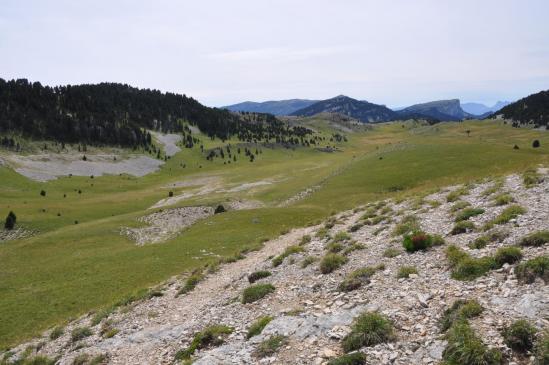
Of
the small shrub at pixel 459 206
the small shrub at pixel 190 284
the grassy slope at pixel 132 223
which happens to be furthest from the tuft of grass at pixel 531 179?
the small shrub at pixel 190 284

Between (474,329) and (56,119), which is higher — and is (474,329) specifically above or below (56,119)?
below

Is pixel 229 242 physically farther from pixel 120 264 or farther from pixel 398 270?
pixel 398 270

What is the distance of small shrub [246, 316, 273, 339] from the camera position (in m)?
15.1

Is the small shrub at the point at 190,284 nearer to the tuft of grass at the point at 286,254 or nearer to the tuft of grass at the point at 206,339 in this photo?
the tuft of grass at the point at 286,254

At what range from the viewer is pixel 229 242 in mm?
40562

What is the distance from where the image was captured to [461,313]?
11.8 metres

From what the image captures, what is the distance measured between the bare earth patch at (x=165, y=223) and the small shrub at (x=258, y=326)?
117ft

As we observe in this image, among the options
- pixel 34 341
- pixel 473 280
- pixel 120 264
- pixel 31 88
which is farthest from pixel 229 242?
pixel 31 88

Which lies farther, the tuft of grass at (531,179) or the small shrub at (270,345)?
the tuft of grass at (531,179)

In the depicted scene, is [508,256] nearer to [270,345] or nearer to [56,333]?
[270,345]

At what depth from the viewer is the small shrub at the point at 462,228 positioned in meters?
19.9

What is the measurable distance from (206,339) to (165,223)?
43723mm

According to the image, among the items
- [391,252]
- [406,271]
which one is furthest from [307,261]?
[406,271]

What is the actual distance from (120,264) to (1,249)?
22169mm
